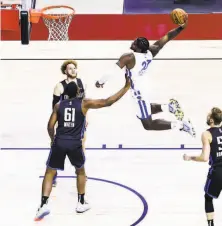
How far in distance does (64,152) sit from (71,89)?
71 cm

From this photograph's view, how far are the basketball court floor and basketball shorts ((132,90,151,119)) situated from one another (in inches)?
27.0

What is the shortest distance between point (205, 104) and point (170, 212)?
4.87 m

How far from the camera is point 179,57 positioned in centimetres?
1580

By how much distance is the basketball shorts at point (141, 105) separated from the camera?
356 inches

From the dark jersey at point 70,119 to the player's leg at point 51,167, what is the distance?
12 centimetres

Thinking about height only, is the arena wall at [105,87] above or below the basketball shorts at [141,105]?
below

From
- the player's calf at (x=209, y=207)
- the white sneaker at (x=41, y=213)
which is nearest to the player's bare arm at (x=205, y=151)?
the player's calf at (x=209, y=207)

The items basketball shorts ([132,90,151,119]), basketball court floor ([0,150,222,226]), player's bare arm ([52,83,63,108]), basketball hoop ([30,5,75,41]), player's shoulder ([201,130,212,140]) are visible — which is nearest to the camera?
player's shoulder ([201,130,212,140])

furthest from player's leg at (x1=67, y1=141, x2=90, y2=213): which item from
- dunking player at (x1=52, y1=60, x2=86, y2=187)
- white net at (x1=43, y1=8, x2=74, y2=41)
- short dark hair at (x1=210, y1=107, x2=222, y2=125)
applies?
white net at (x1=43, y1=8, x2=74, y2=41)

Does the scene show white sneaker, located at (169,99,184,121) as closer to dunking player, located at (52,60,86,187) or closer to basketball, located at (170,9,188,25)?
basketball, located at (170,9,188,25)

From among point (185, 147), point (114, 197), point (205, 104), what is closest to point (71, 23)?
point (205, 104)

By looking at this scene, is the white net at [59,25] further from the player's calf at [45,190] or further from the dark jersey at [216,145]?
the dark jersey at [216,145]

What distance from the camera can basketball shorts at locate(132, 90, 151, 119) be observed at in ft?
29.7

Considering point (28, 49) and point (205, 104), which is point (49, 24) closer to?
point (28, 49)
